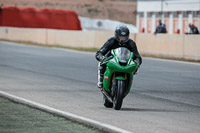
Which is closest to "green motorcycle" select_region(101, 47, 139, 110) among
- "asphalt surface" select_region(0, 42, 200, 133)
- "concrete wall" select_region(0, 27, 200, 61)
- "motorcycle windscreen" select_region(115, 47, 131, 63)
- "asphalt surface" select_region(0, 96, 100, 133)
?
"motorcycle windscreen" select_region(115, 47, 131, 63)

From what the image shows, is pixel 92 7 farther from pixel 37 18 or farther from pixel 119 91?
pixel 119 91

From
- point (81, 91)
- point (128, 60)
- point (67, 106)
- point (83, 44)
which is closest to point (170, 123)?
point (128, 60)

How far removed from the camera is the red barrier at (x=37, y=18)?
189ft

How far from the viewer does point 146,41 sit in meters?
30.6

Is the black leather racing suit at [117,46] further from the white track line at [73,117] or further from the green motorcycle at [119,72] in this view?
the white track line at [73,117]

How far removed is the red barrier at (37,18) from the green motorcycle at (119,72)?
157 ft

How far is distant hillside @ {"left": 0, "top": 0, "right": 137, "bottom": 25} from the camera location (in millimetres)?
132625

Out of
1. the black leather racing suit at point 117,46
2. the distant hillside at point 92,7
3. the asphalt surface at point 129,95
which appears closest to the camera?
the asphalt surface at point 129,95

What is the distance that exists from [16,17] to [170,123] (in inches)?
1995

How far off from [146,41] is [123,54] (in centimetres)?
2064

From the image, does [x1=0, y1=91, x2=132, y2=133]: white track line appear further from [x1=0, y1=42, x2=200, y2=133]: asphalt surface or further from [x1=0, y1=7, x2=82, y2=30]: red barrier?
[x1=0, y1=7, x2=82, y2=30]: red barrier

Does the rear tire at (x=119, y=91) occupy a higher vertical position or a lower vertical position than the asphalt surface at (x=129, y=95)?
higher

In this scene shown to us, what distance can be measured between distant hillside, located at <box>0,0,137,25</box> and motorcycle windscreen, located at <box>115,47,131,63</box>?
120 metres

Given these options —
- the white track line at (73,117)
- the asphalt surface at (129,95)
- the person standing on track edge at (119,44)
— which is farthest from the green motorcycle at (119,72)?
the white track line at (73,117)
